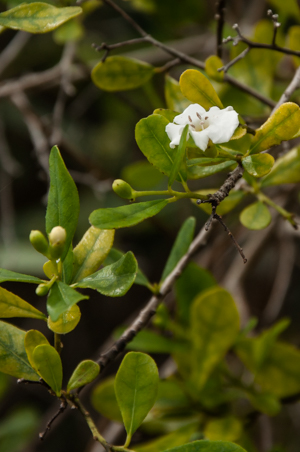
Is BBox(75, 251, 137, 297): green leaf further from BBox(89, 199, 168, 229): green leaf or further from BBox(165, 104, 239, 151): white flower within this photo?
BBox(165, 104, 239, 151): white flower

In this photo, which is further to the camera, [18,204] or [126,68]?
[18,204]

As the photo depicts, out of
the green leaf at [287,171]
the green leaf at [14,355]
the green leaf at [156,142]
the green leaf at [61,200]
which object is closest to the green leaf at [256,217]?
the green leaf at [287,171]

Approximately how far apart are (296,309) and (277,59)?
1.22m

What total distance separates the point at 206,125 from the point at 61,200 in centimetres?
22

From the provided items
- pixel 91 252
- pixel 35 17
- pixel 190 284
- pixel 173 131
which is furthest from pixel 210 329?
pixel 35 17

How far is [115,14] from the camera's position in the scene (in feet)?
7.43

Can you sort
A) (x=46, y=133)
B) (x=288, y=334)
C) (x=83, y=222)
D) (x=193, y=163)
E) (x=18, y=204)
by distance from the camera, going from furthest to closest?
(x=18, y=204), (x=83, y=222), (x=288, y=334), (x=46, y=133), (x=193, y=163)

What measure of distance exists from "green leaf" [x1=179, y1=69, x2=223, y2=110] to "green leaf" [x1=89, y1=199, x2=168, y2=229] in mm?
154

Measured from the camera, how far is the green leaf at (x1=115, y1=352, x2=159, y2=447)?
1.97 ft

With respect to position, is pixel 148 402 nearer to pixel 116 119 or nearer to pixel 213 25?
pixel 213 25

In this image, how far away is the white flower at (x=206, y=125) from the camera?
567 millimetres

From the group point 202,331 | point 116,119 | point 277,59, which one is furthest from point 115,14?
point 202,331

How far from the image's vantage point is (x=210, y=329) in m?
0.92

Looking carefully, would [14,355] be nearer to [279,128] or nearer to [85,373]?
[85,373]
